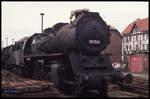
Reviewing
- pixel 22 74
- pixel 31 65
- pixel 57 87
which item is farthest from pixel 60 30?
pixel 22 74

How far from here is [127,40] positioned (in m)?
59.1

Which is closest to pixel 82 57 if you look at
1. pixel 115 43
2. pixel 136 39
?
pixel 136 39

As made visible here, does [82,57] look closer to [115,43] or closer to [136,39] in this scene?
[136,39]

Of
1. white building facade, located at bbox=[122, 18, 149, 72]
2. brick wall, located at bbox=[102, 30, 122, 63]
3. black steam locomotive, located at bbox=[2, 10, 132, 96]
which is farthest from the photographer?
brick wall, located at bbox=[102, 30, 122, 63]

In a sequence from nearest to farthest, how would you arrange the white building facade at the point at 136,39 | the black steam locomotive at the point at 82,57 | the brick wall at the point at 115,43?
1. the black steam locomotive at the point at 82,57
2. the white building facade at the point at 136,39
3. the brick wall at the point at 115,43

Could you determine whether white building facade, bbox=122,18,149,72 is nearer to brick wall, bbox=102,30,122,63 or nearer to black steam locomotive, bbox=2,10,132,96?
brick wall, bbox=102,30,122,63

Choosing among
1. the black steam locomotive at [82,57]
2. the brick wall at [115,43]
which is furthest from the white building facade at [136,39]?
the black steam locomotive at [82,57]

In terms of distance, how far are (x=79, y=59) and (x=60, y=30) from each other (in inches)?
93.5

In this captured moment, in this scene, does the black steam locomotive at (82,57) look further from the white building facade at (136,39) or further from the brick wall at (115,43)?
the brick wall at (115,43)

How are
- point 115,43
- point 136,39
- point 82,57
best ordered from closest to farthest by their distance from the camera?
point 82,57 → point 136,39 → point 115,43

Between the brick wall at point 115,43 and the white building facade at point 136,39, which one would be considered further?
the brick wall at point 115,43

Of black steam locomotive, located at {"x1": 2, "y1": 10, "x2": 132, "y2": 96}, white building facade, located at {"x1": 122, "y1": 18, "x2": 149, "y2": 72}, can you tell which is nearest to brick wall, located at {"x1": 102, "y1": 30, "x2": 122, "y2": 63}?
white building facade, located at {"x1": 122, "y1": 18, "x2": 149, "y2": 72}

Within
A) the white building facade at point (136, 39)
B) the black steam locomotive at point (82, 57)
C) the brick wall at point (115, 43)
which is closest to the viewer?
the black steam locomotive at point (82, 57)

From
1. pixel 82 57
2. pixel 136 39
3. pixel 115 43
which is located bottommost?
pixel 82 57
